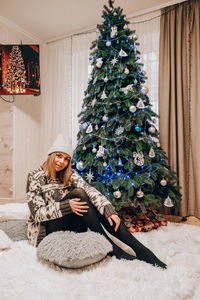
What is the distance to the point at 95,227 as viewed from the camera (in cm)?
143

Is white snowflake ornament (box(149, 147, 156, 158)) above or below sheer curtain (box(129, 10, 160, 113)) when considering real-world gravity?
below

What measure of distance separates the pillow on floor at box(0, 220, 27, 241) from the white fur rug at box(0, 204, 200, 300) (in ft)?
0.68

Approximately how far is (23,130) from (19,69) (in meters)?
1.09

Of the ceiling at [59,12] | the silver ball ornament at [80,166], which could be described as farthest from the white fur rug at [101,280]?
the ceiling at [59,12]

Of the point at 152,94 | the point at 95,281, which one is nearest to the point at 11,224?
the point at 95,281

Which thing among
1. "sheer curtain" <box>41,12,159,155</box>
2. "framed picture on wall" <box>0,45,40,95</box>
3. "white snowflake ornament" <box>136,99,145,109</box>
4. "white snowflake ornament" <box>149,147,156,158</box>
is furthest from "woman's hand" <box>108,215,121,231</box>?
"sheer curtain" <box>41,12,159,155</box>

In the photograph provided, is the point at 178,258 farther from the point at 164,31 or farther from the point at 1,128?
the point at 1,128

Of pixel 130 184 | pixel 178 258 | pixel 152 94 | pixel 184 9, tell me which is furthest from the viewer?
pixel 152 94

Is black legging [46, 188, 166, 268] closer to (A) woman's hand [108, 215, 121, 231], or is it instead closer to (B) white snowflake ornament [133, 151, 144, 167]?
(A) woman's hand [108, 215, 121, 231]

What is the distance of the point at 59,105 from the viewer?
3799 millimetres

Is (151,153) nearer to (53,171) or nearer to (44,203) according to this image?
(53,171)

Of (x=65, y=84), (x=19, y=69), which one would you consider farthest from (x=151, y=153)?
(x=65, y=84)

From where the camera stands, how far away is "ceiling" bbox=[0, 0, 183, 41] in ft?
9.59

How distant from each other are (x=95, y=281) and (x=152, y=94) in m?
2.48
